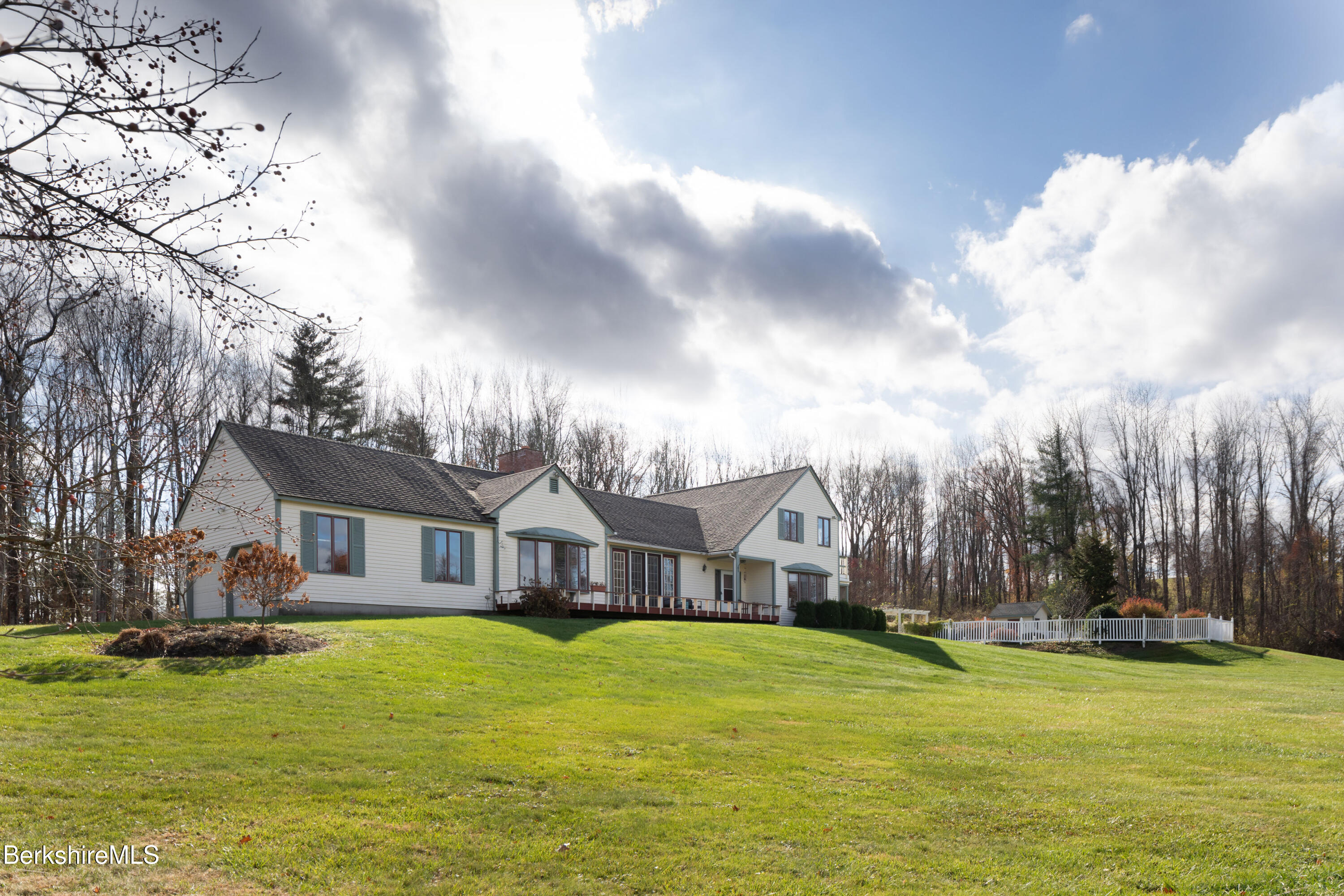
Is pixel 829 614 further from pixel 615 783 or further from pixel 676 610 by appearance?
pixel 615 783

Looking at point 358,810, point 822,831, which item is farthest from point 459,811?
point 822,831

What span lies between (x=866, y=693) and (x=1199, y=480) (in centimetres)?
4497

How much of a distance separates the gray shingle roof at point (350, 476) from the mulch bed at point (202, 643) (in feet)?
26.2

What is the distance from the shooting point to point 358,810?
737 centimetres

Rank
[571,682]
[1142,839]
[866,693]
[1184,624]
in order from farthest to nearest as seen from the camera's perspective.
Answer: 1. [1184,624]
2. [866,693]
3. [571,682]
4. [1142,839]

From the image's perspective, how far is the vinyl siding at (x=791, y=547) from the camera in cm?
3550

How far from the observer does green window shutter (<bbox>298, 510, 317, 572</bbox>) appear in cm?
2234

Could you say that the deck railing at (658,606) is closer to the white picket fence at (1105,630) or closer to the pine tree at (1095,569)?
the white picket fence at (1105,630)

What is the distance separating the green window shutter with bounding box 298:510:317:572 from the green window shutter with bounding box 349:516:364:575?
97cm

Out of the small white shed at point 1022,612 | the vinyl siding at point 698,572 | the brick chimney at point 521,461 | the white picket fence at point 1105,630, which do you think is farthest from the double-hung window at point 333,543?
the small white shed at point 1022,612

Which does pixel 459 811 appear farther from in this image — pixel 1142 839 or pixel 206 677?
pixel 206 677

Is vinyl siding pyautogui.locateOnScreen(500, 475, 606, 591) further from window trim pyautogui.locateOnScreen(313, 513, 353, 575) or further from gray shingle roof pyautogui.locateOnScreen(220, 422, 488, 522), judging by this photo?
window trim pyautogui.locateOnScreen(313, 513, 353, 575)

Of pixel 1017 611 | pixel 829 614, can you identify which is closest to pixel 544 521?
pixel 829 614

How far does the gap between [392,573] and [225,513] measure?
190 inches
